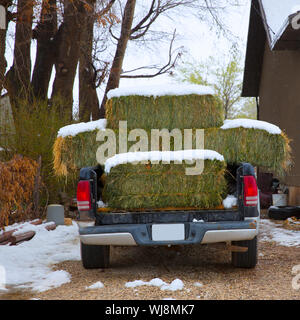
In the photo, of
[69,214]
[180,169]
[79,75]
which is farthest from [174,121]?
[79,75]

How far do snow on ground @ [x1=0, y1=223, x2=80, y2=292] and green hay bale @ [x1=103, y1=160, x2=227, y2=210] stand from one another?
1.07 meters

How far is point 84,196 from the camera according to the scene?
4.73 meters

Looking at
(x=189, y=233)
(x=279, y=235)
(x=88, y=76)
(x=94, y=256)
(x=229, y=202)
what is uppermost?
(x=88, y=76)

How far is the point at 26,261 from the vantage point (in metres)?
5.80

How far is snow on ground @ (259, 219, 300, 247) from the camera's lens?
703 cm

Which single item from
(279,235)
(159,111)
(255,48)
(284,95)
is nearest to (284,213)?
(279,235)

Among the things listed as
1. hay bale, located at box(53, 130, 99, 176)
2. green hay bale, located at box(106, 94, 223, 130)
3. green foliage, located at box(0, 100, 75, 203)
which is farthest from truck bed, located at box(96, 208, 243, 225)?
green foliage, located at box(0, 100, 75, 203)

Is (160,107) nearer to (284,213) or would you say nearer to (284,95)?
(284,213)

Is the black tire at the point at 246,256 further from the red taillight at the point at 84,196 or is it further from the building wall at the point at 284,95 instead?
the building wall at the point at 284,95

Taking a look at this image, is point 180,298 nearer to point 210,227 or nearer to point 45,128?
point 210,227

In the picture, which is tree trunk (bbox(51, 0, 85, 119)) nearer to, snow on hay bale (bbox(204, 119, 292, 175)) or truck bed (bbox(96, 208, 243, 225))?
snow on hay bale (bbox(204, 119, 292, 175))

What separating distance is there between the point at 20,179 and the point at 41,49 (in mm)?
8111

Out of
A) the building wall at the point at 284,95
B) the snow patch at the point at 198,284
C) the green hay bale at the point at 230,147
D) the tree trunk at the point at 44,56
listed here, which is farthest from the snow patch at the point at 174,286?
the tree trunk at the point at 44,56

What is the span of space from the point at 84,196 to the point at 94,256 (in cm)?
81
